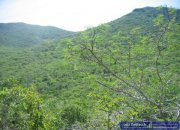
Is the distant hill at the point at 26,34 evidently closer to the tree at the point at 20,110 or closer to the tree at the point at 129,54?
the tree at the point at 20,110

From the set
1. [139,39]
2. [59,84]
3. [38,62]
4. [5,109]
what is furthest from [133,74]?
[38,62]

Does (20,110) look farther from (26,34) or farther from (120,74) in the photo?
(26,34)

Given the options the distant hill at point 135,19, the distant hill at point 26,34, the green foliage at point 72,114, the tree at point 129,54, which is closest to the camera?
the tree at point 129,54

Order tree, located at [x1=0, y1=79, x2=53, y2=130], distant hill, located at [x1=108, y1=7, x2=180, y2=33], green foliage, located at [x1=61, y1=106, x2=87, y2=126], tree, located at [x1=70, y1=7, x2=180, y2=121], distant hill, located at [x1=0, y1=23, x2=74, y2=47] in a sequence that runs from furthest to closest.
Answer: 1. distant hill, located at [x1=0, y1=23, x2=74, y2=47]
2. distant hill, located at [x1=108, y1=7, x2=180, y2=33]
3. green foliage, located at [x1=61, y1=106, x2=87, y2=126]
4. tree, located at [x1=0, y1=79, x2=53, y2=130]
5. tree, located at [x1=70, y1=7, x2=180, y2=121]

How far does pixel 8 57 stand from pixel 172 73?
90.0 metres

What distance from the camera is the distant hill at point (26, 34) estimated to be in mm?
123875

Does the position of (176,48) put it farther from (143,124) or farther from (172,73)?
(143,124)

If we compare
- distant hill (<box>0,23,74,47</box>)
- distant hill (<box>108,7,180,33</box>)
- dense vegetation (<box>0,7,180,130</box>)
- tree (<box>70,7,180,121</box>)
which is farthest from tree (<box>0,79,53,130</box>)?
distant hill (<box>0,23,74,47</box>)

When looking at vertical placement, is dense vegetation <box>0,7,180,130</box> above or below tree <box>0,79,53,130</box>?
above

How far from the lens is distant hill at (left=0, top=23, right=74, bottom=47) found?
124m

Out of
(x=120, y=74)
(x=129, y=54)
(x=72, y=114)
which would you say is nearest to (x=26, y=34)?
(x=72, y=114)

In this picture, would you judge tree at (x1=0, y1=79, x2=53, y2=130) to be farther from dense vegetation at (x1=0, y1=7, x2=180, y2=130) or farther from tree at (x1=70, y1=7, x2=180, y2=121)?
tree at (x1=70, y1=7, x2=180, y2=121)

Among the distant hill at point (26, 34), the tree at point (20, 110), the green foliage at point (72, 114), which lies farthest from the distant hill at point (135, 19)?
the tree at point (20, 110)

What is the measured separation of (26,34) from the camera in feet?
439
